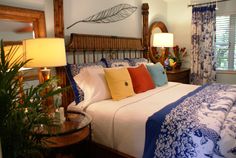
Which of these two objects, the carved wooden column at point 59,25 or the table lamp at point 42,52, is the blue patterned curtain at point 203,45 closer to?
the carved wooden column at point 59,25

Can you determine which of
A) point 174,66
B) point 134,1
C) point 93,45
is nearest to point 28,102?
point 93,45

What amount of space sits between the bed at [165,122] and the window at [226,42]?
5.93ft

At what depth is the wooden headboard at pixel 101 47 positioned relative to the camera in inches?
97.2

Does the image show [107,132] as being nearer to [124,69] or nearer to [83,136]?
[83,136]

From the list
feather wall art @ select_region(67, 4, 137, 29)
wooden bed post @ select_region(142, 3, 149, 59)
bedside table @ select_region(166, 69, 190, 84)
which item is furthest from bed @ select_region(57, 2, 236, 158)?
wooden bed post @ select_region(142, 3, 149, 59)

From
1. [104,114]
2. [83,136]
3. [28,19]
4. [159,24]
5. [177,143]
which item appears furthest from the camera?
[159,24]

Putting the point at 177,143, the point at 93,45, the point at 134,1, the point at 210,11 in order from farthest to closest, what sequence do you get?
1. the point at 210,11
2. the point at 134,1
3. the point at 93,45
4. the point at 177,143

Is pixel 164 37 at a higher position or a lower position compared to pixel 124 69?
higher

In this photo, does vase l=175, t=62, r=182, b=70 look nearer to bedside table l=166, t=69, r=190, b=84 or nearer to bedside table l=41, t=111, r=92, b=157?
bedside table l=166, t=69, r=190, b=84

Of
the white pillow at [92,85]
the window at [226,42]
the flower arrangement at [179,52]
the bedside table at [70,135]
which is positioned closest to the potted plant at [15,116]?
the bedside table at [70,135]

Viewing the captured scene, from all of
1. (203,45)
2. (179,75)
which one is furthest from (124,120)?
(203,45)

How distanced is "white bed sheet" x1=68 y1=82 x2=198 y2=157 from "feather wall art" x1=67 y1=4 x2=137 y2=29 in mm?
1212

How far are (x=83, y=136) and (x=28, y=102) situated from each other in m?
0.95

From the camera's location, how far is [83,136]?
1.81 m
